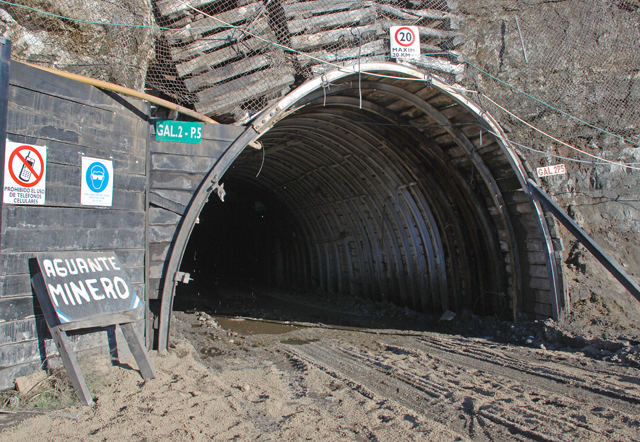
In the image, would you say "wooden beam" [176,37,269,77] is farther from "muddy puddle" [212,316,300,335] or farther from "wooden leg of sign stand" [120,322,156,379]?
"muddy puddle" [212,316,300,335]

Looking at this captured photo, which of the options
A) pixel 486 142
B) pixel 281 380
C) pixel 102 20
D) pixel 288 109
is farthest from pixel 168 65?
pixel 486 142

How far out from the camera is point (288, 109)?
6.25 meters

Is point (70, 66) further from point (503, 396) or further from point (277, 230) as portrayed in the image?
point (277, 230)

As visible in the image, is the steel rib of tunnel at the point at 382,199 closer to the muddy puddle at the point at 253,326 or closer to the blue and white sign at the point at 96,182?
the muddy puddle at the point at 253,326

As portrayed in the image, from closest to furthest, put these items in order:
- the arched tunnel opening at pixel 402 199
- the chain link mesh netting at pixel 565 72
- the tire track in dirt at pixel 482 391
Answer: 1. the tire track in dirt at pixel 482 391
2. the arched tunnel opening at pixel 402 199
3. the chain link mesh netting at pixel 565 72

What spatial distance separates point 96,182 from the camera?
450cm

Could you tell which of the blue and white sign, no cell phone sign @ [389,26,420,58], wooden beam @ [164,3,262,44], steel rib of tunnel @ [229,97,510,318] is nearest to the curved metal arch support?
steel rib of tunnel @ [229,97,510,318]

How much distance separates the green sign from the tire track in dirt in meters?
3.22

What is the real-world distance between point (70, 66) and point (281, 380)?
4.06m

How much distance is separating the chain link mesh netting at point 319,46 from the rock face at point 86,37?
0.01m

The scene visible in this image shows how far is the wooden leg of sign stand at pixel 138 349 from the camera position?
4.20m

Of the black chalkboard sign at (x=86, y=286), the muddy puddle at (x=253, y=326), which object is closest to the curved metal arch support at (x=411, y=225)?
the muddy puddle at (x=253, y=326)

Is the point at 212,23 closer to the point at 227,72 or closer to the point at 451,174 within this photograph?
the point at 227,72

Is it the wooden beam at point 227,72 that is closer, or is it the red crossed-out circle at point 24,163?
the red crossed-out circle at point 24,163
